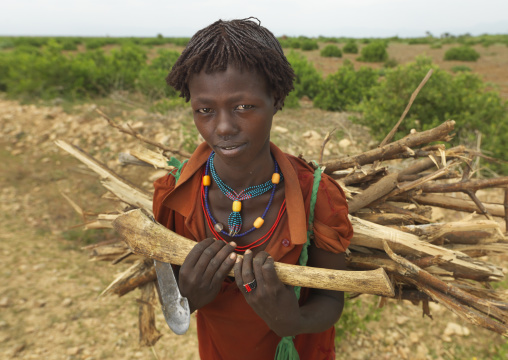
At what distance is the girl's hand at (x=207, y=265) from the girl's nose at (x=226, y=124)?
335mm

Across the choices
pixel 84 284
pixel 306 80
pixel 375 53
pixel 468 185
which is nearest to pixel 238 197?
pixel 468 185

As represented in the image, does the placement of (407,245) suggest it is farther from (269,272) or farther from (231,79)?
(231,79)

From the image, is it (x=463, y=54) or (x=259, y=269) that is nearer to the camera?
(x=259, y=269)

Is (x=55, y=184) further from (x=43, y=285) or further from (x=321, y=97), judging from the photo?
(x=321, y=97)

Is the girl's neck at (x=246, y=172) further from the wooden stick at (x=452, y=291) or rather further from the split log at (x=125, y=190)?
the split log at (x=125, y=190)

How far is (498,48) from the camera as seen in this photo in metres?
24.7

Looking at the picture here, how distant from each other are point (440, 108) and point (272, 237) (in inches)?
182

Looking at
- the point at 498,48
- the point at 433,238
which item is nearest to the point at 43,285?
the point at 433,238

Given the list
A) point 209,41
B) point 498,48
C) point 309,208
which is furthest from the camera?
point 498,48

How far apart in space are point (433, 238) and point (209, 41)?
137 centimetres

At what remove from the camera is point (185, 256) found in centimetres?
112

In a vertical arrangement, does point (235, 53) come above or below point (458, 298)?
above

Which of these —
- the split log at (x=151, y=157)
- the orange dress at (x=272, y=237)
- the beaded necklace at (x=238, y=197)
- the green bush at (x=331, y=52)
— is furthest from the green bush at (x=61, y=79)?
the green bush at (x=331, y=52)

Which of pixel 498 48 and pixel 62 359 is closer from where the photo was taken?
pixel 62 359
